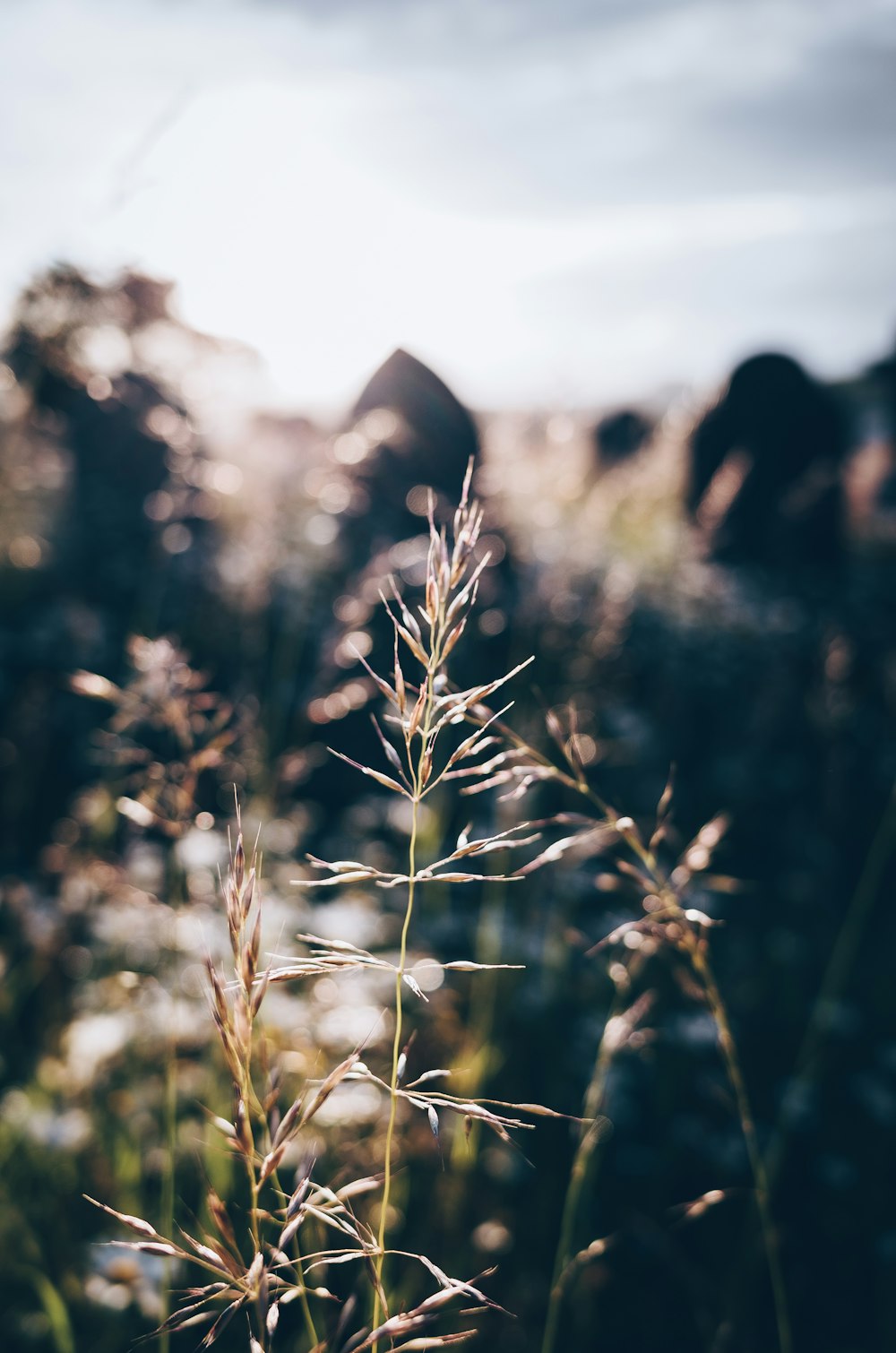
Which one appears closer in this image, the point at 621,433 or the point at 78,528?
the point at 78,528

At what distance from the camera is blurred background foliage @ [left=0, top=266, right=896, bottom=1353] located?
1.99 metres

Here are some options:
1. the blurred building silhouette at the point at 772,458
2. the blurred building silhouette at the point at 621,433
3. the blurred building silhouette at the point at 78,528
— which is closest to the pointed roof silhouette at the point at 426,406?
the blurred building silhouette at the point at 78,528

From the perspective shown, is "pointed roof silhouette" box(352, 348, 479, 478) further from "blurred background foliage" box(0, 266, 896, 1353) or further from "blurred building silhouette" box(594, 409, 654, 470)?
"blurred building silhouette" box(594, 409, 654, 470)

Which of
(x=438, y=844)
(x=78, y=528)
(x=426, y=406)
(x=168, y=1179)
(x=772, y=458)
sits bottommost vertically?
(x=438, y=844)

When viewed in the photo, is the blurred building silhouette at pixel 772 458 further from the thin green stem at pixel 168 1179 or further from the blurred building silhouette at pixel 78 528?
the thin green stem at pixel 168 1179

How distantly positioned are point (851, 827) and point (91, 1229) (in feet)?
11.8

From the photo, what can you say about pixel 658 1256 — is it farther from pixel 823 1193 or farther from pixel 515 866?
pixel 515 866

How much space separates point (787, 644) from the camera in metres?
5.36

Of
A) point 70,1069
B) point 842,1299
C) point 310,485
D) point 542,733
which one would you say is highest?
point 310,485

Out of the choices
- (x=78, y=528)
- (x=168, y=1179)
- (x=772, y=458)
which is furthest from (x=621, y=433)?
(x=168, y=1179)

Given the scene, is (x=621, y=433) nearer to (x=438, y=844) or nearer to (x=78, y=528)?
(x=78, y=528)

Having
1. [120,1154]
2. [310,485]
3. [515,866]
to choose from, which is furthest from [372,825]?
[120,1154]

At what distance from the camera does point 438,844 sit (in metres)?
3.66

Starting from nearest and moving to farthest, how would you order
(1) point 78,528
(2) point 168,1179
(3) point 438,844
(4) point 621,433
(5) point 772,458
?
1. (2) point 168,1179
2. (3) point 438,844
3. (1) point 78,528
4. (5) point 772,458
5. (4) point 621,433
